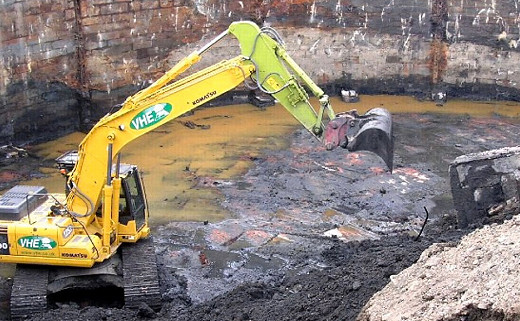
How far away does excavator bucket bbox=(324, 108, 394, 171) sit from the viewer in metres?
8.86

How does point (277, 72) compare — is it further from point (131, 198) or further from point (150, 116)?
point (131, 198)

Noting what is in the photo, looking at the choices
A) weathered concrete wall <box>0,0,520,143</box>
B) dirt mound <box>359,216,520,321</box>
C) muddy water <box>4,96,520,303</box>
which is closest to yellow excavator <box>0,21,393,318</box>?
muddy water <box>4,96,520,303</box>

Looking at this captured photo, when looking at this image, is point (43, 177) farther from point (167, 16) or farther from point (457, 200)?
point (457, 200)

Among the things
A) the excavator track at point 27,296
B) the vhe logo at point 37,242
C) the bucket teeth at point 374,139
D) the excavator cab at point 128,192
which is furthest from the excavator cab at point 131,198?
the bucket teeth at point 374,139

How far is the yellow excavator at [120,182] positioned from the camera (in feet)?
29.0

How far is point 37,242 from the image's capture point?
348 inches

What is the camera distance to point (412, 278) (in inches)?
274

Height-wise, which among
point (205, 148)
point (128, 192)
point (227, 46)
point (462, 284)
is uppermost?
point (462, 284)

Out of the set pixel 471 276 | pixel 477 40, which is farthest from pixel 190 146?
pixel 471 276

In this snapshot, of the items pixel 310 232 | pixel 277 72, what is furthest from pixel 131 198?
pixel 310 232

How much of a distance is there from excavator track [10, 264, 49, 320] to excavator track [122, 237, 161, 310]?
0.96m

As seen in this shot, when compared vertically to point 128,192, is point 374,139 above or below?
above

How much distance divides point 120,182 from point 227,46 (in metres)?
9.50

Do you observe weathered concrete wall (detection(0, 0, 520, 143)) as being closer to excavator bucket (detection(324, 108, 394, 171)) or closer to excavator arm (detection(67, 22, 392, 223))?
excavator arm (detection(67, 22, 392, 223))
